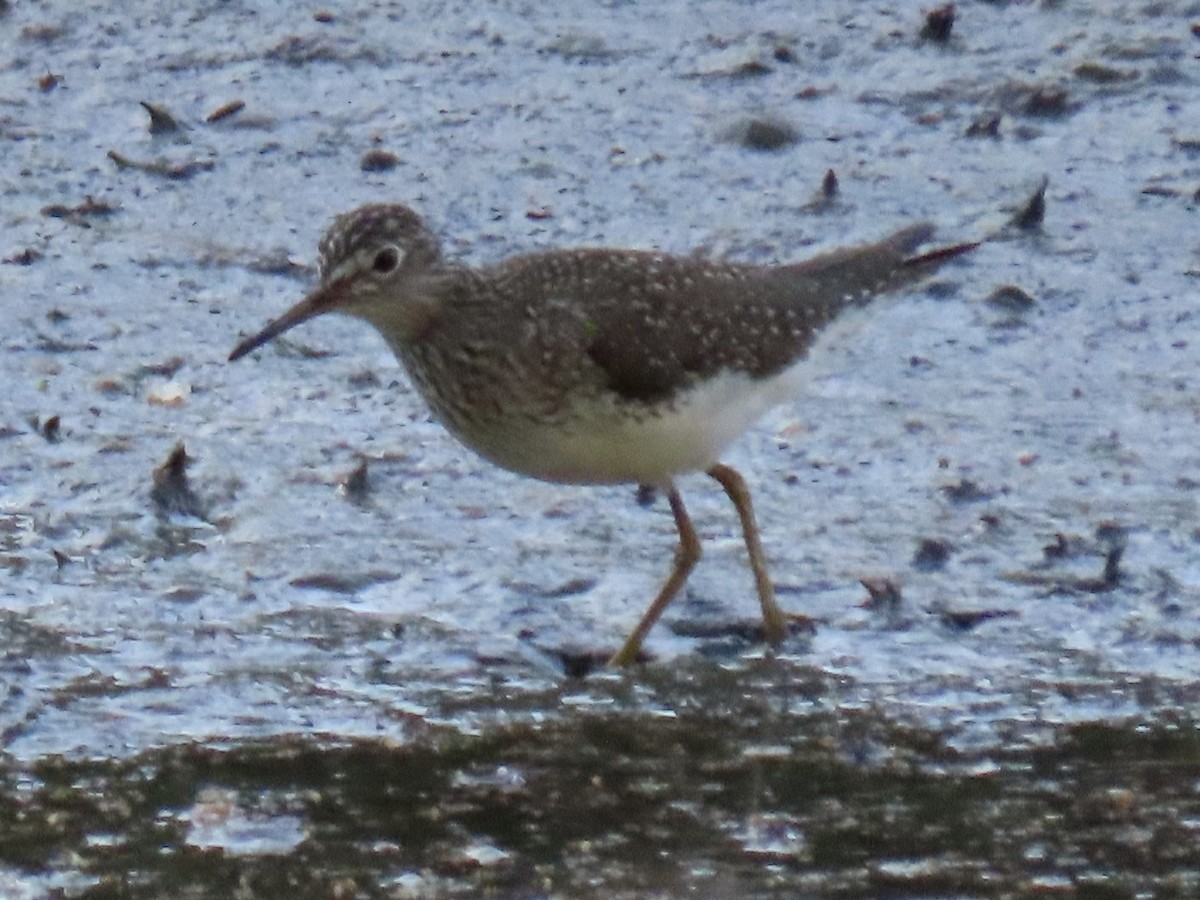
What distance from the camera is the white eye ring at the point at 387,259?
6648mm

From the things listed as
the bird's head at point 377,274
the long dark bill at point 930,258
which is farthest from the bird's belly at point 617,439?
the long dark bill at point 930,258

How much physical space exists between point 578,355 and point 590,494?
3.05ft

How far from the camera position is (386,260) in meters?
6.66

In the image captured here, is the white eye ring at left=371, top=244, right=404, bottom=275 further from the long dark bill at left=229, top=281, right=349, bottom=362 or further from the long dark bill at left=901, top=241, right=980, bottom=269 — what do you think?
the long dark bill at left=901, top=241, right=980, bottom=269

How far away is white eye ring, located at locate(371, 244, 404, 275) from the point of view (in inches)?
262

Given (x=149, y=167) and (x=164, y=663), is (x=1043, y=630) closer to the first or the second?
(x=164, y=663)

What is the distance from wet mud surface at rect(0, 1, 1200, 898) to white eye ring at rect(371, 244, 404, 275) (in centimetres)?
83

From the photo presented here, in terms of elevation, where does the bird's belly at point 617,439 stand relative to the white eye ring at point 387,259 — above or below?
below

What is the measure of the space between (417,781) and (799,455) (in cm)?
228

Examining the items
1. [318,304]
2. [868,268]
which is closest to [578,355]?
[318,304]

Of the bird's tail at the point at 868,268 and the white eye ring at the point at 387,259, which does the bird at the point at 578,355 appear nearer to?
the white eye ring at the point at 387,259

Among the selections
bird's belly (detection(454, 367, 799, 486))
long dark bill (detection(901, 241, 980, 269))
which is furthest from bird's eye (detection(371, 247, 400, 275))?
long dark bill (detection(901, 241, 980, 269))

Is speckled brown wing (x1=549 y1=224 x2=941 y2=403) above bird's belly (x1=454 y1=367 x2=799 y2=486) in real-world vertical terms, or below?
above

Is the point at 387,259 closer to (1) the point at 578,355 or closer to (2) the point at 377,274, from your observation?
(2) the point at 377,274
